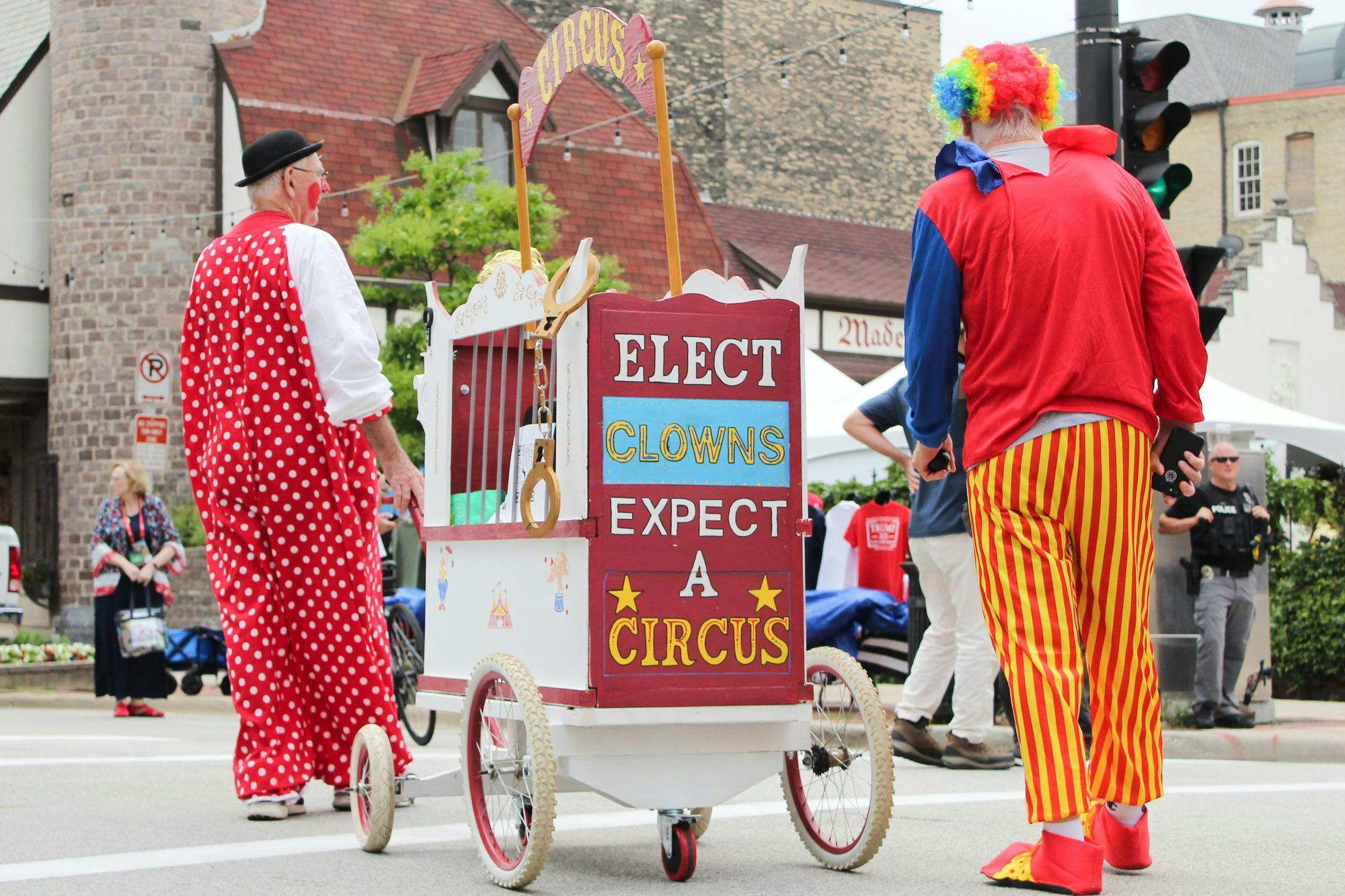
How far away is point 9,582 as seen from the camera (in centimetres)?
2039

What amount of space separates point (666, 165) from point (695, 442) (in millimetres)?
804

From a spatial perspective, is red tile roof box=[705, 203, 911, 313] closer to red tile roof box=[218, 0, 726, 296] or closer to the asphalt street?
red tile roof box=[218, 0, 726, 296]

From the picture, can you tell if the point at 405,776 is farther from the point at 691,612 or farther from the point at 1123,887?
the point at 1123,887

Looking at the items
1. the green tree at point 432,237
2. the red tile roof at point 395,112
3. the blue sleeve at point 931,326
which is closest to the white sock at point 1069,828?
the blue sleeve at point 931,326

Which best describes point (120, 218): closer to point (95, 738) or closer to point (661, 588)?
point (95, 738)

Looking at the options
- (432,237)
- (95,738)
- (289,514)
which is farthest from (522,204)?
(432,237)

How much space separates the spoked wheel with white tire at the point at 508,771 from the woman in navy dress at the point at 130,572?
815 cm

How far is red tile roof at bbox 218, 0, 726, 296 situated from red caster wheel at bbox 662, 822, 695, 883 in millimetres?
22179

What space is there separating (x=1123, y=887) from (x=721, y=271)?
27.4 meters

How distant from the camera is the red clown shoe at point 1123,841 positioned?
16.7ft

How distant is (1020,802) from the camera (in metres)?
7.18

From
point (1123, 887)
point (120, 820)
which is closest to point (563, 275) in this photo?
point (1123, 887)

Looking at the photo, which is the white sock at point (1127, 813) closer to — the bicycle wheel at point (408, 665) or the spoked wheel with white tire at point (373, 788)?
the spoked wheel with white tire at point (373, 788)

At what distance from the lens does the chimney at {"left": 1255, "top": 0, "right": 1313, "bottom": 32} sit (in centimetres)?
6366
